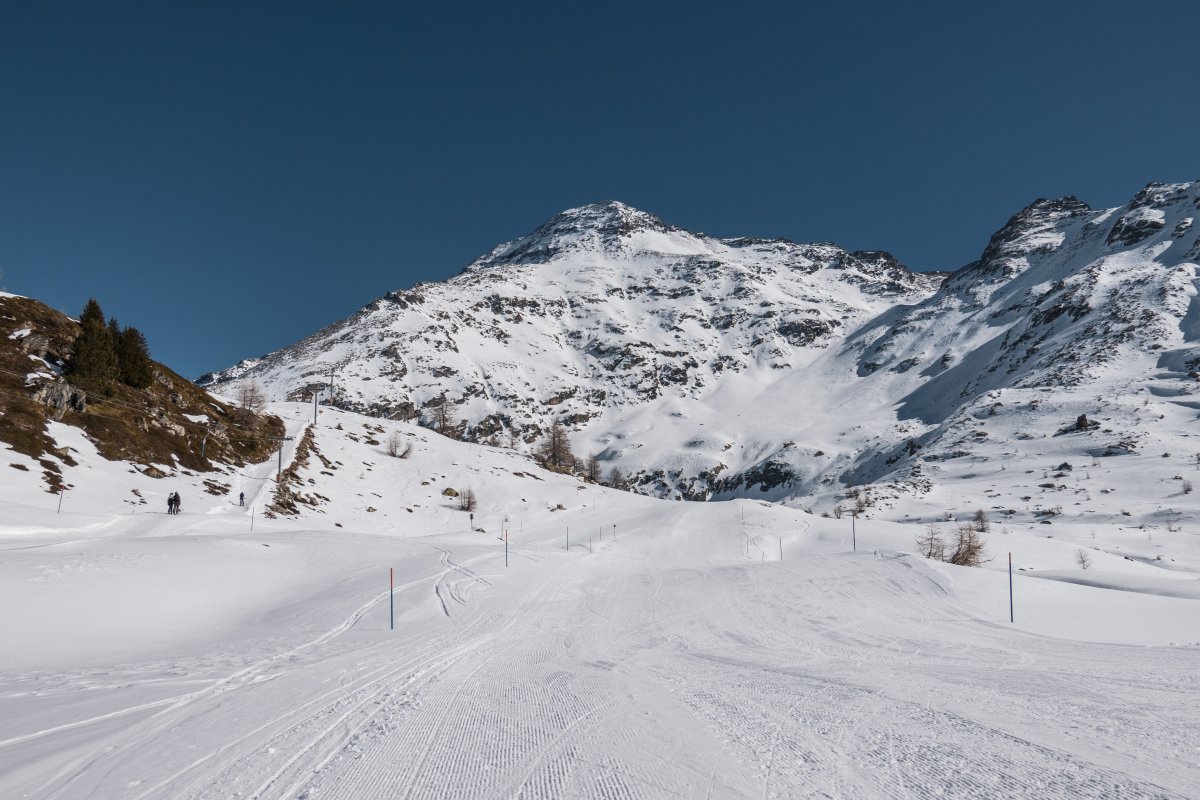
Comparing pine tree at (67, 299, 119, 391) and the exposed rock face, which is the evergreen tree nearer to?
pine tree at (67, 299, 119, 391)

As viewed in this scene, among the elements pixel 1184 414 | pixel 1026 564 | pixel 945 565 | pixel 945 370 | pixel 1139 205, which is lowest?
pixel 1026 564

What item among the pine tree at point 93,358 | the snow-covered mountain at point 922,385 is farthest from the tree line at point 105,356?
the snow-covered mountain at point 922,385

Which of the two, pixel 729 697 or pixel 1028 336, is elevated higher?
pixel 1028 336

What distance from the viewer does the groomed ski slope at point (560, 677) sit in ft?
16.1

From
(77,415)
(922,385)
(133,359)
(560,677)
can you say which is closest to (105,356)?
(133,359)

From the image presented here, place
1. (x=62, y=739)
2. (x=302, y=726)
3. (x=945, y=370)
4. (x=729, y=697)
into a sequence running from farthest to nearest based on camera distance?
(x=945, y=370), (x=729, y=697), (x=302, y=726), (x=62, y=739)

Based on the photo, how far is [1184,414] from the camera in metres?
76.5

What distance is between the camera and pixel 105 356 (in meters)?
37.6

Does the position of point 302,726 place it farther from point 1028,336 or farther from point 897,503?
point 1028,336

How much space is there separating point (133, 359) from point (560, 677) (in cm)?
4584

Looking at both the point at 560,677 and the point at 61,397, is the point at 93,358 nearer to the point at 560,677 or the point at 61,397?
the point at 61,397

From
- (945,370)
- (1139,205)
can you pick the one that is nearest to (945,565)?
(945,370)

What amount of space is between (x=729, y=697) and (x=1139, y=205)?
750 feet

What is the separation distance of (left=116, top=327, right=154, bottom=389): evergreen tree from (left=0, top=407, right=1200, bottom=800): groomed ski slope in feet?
58.2
